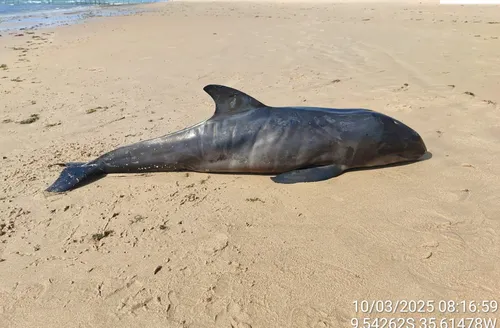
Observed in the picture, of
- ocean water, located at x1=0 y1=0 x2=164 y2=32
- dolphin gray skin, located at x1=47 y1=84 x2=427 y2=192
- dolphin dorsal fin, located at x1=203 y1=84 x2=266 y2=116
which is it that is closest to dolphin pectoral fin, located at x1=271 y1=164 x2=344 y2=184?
dolphin gray skin, located at x1=47 y1=84 x2=427 y2=192

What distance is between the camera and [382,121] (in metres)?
4.54

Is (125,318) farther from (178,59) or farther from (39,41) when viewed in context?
(39,41)

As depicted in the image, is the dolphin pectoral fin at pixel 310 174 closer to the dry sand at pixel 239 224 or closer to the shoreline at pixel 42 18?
the dry sand at pixel 239 224

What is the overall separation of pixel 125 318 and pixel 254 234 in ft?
3.99

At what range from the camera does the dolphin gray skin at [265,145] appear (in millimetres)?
4383

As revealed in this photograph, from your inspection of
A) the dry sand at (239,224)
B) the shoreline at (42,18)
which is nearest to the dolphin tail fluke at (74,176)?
the dry sand at (239,224)

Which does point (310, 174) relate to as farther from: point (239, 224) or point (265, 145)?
point (239, 224)

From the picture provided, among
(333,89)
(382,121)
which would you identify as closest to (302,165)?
(382,121)

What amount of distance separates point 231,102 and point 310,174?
1234 millimetres

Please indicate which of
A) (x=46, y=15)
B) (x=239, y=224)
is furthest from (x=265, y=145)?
(x=46, y=15)

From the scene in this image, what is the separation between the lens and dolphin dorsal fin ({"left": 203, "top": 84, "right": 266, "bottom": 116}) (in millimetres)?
4477

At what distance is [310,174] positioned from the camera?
422cm

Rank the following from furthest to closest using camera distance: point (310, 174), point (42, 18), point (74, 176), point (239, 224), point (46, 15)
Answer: point (46, 15), point (42, 18), point (74, 176), point (310, 174), point (239, 224)

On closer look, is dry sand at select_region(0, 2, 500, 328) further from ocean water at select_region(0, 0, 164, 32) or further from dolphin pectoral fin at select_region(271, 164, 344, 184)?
ocean water at select_region(0, 0, 164, 32)
